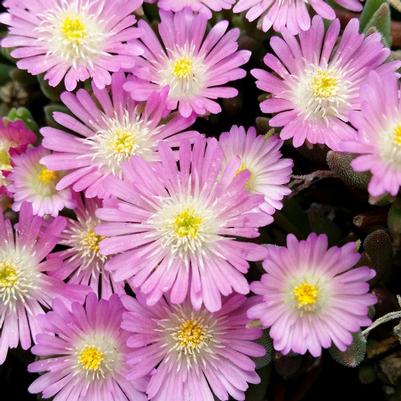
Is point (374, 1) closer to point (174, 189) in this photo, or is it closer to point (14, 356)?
point (174, 189)

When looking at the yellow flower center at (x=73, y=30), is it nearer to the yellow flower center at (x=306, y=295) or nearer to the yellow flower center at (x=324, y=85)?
the yellow flower center at (x=324, y=85)

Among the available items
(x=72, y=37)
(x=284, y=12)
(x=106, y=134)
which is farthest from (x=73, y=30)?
(x=284, y=12)

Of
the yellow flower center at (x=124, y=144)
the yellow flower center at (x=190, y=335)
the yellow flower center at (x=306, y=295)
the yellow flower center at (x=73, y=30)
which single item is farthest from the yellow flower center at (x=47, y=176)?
the yellow flower center at (x=306, y=295)

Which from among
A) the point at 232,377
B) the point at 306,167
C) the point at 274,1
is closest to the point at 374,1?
the point at 274,1

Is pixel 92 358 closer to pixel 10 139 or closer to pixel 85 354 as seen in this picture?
pixel 85 354

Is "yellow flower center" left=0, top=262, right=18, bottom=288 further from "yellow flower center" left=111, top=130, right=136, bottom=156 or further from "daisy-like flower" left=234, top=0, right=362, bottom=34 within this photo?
"daisy-like flower" left=234, top=0, right=362, bottom=34

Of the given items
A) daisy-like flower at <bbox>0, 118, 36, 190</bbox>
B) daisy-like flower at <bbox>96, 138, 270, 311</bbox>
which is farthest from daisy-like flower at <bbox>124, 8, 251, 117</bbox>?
daisy-like flower at <bbox>0, 118, 36, 190</bbox>

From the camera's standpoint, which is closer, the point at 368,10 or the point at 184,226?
the point at 184,226
